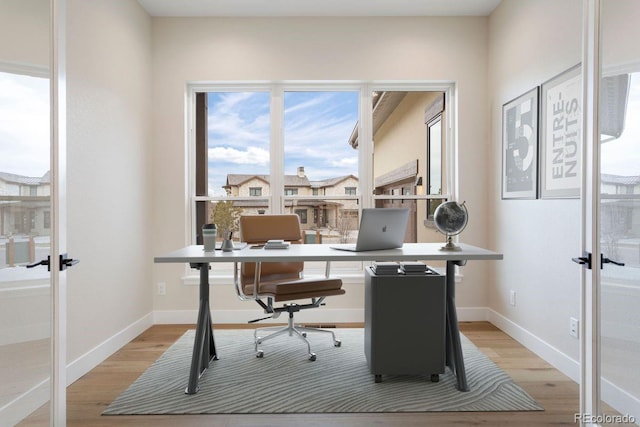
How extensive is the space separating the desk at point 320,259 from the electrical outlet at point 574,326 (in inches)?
29.3

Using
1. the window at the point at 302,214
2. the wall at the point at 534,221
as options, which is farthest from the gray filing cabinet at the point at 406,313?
the window at the point at 302,214

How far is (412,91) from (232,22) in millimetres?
1819

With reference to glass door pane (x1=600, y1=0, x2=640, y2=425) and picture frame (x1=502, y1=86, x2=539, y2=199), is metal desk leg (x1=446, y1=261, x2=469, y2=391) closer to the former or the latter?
glass door pane (x1=600, y1=0, x2=640, y2=425)

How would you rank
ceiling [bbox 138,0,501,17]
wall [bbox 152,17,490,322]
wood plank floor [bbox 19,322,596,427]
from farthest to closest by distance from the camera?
1. wall [bbox 152,17,490,322]
2. ceiling [bbox 138,0,501,17]
3. wood plank floor [bbox 19,322,596,427]

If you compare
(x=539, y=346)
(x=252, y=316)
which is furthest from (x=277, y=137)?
(x=539, y=346)

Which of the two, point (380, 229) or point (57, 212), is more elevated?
point (57, 212)

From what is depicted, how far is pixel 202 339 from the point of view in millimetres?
2656

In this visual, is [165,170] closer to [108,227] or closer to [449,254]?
[108,227]

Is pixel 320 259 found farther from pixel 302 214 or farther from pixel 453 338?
pixel 302 214

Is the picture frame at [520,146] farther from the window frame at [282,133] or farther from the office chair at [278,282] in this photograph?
the office chair at [278,282]

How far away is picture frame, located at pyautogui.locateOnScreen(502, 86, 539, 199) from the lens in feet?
10.7

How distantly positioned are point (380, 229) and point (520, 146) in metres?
1.57

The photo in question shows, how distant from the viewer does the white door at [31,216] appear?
1683mm

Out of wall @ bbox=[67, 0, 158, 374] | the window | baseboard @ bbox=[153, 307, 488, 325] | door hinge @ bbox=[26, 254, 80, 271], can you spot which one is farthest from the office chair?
door hinge @ bbox=[26, 254, 80, 271]
